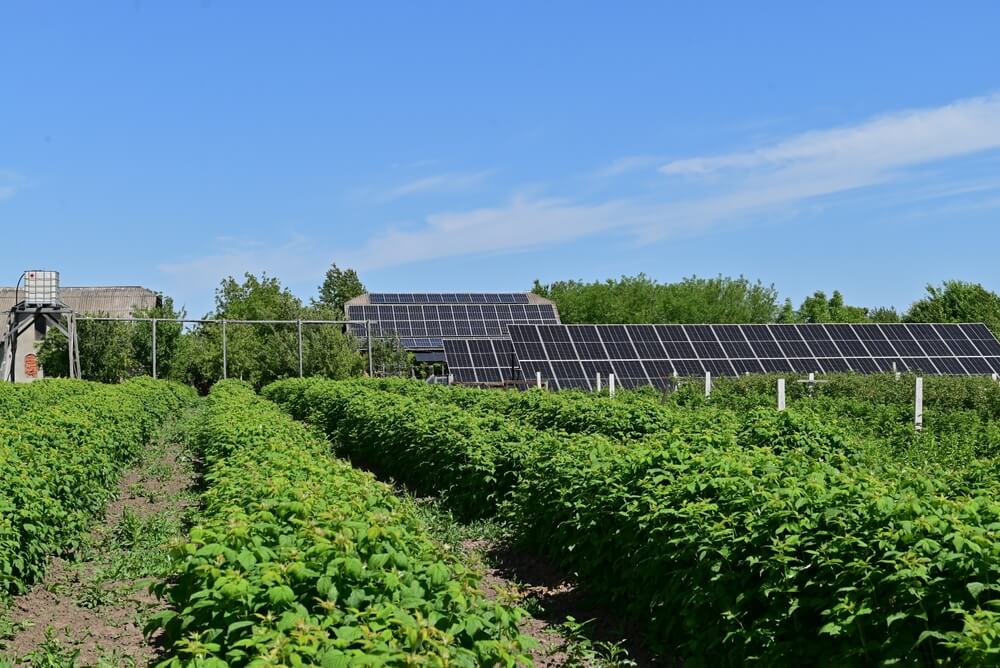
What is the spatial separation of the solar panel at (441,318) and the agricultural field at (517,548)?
3777cm

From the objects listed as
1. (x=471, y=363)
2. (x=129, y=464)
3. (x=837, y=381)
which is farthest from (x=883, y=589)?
(x=471, y=363)

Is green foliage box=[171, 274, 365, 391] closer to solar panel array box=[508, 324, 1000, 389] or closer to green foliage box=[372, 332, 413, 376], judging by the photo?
green foliage box=[372, 332, 413, 376]

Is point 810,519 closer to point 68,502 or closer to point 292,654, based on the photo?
point 292,654

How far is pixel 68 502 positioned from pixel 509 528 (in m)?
4.58

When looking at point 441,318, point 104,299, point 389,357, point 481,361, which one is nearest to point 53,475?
point 481,361

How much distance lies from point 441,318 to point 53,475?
45495 millimetres

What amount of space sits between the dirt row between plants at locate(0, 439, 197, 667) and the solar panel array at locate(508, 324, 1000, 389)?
19.7m

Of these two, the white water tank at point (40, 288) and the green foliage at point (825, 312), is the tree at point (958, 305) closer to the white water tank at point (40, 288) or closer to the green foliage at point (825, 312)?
the green foliage at point (825, 312)

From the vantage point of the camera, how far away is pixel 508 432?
42.6 feet

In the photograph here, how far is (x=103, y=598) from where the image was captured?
901cm

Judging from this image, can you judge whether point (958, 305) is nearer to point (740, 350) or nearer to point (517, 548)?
point (740, 350)

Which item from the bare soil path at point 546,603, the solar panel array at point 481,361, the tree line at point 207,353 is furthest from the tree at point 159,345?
the bare soil path at point 546,603

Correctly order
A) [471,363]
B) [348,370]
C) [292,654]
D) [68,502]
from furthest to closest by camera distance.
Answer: [348,370], [471,363], [68,502], [292,654]

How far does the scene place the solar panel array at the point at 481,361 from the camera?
36.8 m
